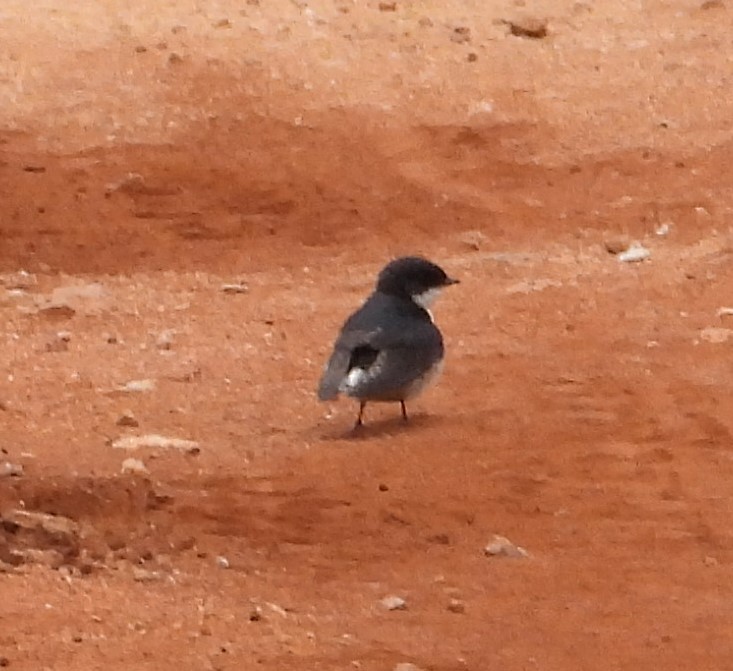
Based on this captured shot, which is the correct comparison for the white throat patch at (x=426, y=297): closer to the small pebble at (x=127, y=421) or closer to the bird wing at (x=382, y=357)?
the bird wing at (x=382, y=357)

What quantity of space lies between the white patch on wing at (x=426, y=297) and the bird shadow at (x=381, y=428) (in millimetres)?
503

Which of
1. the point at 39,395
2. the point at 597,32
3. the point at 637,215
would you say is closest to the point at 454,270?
the point at 637,215

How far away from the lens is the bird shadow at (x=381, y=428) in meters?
6.21

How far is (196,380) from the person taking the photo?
23.0ft

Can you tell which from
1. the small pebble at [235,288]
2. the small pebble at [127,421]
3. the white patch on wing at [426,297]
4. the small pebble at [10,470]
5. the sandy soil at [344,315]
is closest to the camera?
the sandy soil at [344,315]

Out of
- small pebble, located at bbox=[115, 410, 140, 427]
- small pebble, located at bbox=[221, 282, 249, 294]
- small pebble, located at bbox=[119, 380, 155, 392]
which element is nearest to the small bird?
small pebble, located at bbox=[115, 410, 140, 427]

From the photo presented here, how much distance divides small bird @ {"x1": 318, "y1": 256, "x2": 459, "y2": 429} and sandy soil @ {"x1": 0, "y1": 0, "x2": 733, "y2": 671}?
6.6 inches

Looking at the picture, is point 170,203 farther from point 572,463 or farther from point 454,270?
point 572,463

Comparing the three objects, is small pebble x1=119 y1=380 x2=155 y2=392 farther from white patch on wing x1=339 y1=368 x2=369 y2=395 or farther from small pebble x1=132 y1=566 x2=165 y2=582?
small pebble x1=132 y1=566 x2=165 y2=582

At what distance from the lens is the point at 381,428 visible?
6391mm

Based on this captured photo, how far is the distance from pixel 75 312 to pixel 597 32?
18.0ft

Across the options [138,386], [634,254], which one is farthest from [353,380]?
[634,254]

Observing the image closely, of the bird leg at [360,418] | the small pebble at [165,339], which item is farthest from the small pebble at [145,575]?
the small pebble at [165,339]

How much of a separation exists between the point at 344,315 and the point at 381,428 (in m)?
1.74
